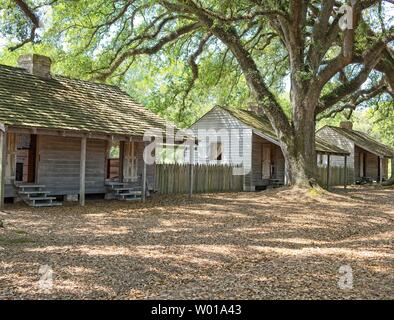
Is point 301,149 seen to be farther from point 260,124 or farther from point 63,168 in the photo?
point 63,168

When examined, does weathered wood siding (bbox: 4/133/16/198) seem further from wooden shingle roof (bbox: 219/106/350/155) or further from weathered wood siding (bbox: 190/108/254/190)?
wooden shingle roof (bbox: 219/106/350/155)

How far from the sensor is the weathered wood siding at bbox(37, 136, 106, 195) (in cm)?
1767

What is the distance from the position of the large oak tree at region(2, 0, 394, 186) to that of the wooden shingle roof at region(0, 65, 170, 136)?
92.2 inches

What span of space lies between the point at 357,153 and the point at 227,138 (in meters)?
17.0

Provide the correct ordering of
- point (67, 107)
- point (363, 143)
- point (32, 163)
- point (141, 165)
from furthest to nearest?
point (363, 143) < point (141, 165) < point (67, 107) < point (32, 163)

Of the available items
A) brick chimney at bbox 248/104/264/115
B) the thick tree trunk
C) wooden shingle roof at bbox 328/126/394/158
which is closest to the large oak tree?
the thick tree trunk

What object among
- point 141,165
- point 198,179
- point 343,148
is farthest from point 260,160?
point 343,148

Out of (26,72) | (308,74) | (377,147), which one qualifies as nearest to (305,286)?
(308,74)

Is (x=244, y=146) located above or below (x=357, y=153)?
below

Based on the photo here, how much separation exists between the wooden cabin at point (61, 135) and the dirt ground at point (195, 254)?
2.01m

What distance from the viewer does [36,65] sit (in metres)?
19.6

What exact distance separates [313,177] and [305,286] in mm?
14919

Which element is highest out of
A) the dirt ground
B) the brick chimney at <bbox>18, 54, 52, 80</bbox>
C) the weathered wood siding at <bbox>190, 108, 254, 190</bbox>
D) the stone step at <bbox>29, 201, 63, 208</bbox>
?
the brick chimney at <bbox>18, 54, 52, 80</bbox>

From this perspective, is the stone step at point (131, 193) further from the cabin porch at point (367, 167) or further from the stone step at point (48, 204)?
the cabin porch at point (367, 167)
